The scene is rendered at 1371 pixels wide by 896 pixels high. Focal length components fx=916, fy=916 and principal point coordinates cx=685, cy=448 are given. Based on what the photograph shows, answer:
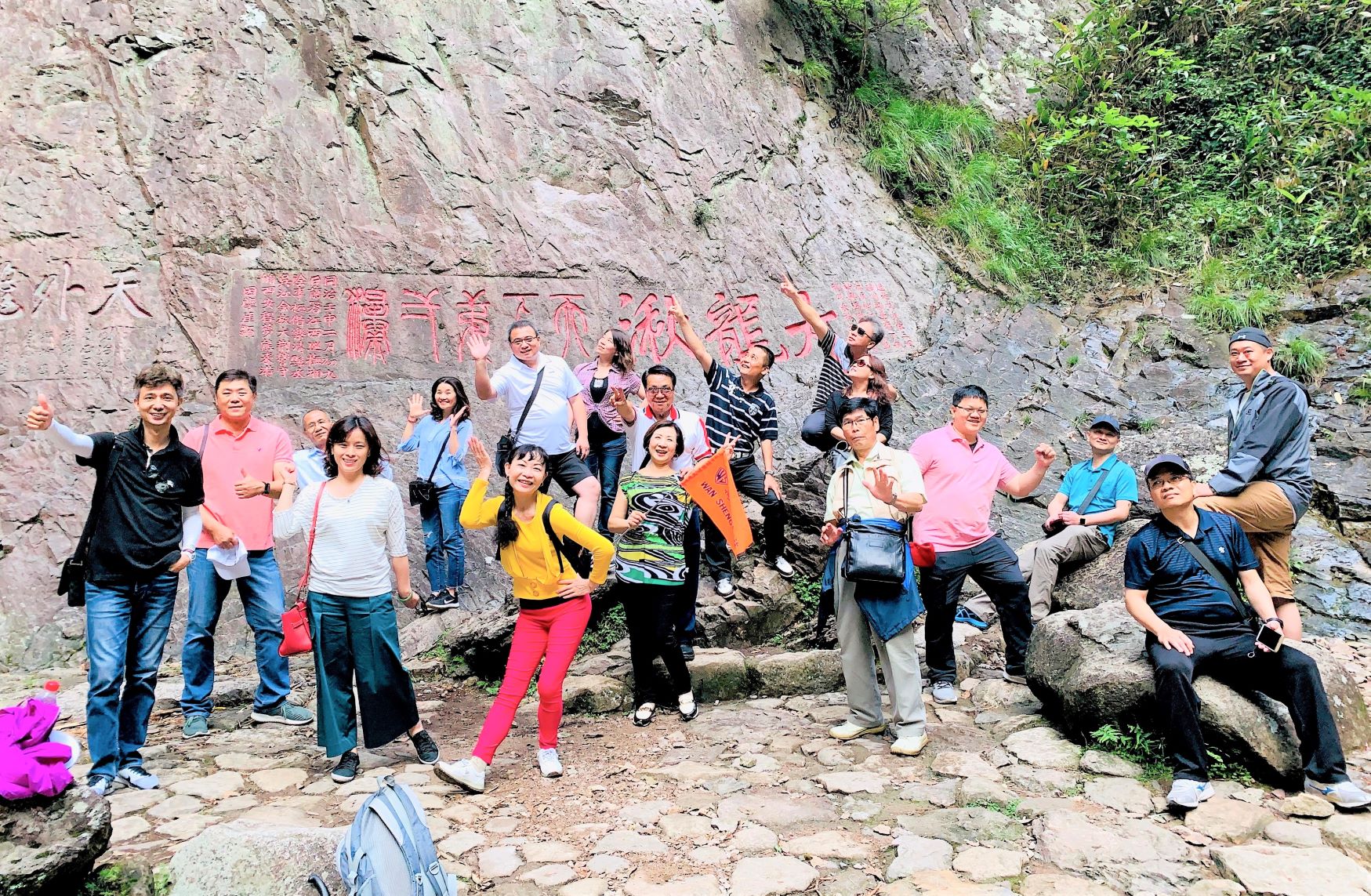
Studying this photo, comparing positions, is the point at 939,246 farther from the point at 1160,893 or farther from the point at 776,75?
the point at 1160,893

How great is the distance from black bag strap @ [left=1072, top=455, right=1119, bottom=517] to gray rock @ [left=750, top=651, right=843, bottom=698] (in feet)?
6.69

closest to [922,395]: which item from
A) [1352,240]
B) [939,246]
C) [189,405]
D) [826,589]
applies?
[939,246]

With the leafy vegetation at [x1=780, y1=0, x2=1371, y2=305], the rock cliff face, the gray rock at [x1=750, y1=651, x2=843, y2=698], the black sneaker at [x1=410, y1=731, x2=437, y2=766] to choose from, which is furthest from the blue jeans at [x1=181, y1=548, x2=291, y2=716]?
the leafy vegetation at [x1=780, y1=0, x2=1371, y2=305]

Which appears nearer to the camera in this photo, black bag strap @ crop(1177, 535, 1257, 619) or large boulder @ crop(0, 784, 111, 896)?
large boulder @ crop(0, 784, 111, 896)

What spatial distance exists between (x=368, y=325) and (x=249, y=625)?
3.64 m

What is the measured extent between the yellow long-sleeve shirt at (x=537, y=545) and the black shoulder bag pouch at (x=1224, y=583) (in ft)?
9.01

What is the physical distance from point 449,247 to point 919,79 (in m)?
6.65

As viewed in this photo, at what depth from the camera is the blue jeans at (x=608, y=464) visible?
6836 mm

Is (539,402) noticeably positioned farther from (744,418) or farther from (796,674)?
(796,674)

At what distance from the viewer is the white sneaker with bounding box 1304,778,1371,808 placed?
3.75 metres

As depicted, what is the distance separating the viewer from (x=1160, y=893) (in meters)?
A: 3.32

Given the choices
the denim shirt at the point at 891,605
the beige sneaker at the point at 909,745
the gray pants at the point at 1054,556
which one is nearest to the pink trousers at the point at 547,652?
the denim shirt at the point at 891,605

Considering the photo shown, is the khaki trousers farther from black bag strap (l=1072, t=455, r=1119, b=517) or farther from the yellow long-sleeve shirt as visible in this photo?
the yellow long-sleeve shirt

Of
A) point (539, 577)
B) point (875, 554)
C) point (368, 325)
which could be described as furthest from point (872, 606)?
point (368, 325)
